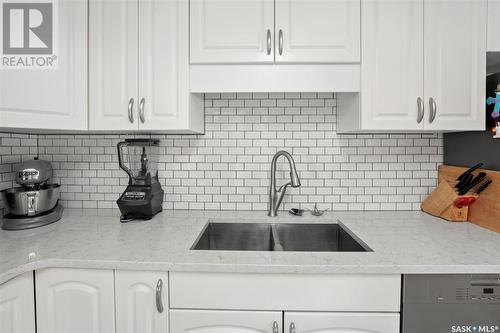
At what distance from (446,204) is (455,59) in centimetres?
75

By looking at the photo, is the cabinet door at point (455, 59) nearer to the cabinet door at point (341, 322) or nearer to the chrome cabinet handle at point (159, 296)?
the cabinet door at point (341, 322)

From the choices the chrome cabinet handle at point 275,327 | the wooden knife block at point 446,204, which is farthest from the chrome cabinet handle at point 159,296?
the wooden knife block at point 446,204

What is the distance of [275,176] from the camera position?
5.67 ft

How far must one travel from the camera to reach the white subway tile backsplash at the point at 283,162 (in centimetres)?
176

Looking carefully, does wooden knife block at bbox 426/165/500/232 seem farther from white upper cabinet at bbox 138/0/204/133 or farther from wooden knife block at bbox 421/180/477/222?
white upper cabinet at bbox 138/0/204/133

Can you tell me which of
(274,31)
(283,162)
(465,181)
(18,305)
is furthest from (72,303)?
(465,181)

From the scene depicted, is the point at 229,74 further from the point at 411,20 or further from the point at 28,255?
the point at 28,255

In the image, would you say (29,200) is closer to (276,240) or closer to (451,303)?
(276,240)

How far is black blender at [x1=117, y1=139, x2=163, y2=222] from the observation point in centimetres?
158

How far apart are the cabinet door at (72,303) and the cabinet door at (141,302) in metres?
A: 0.04

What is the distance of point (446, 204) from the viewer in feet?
5.17

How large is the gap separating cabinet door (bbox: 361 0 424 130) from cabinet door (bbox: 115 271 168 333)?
1.21 metres

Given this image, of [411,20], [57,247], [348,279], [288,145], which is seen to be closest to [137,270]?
[57,247]

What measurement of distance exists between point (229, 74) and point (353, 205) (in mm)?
1076
